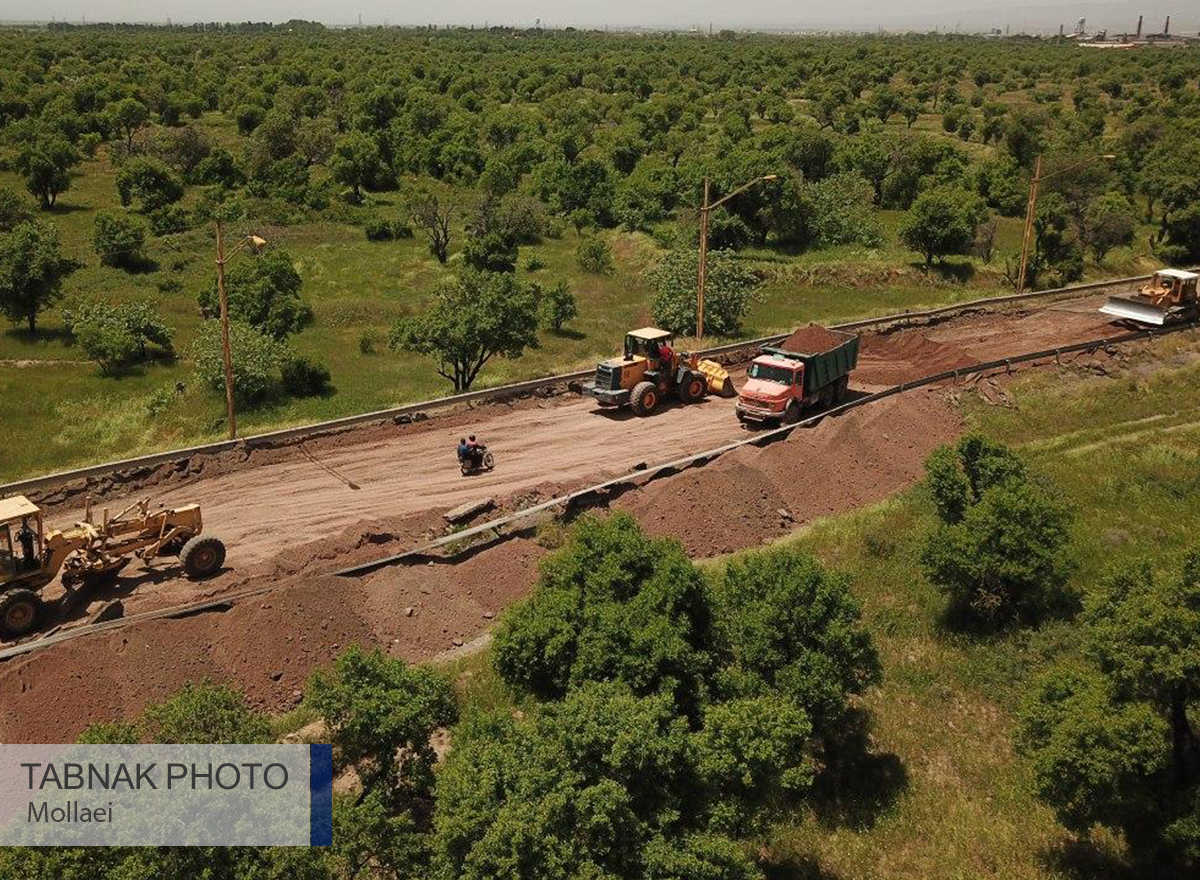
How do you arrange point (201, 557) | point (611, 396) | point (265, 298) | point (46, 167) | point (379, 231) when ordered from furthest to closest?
point (46, 167)
point (379, 231)
point (265, 298)
point (611, 396)
point (201, 557)

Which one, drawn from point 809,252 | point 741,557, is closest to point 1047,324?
point 809,252

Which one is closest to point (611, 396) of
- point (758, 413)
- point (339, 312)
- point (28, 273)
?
point (758, 413)

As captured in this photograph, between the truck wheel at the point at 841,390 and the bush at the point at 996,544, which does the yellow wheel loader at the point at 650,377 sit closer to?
the truck wheel at the point at 841,390

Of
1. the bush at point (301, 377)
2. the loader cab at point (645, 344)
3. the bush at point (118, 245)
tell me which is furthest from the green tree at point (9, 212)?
the loader cab at point (645, 344)

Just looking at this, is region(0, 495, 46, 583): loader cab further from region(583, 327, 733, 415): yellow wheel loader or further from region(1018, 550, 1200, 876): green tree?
region(1018, 550, 1200, 876): green tree

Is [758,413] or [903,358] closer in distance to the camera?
[758,413]

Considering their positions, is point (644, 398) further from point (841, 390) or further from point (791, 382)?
point (841, 390)

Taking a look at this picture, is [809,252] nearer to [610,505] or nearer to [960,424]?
[960,424]
